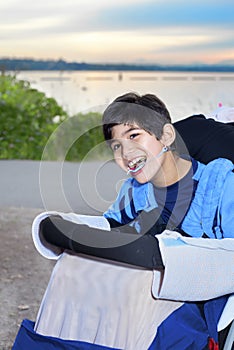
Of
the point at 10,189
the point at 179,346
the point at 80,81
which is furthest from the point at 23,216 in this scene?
the point at 80,81

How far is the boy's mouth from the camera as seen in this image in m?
1.83

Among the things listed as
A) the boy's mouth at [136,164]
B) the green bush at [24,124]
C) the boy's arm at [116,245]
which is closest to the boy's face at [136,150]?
the boy's mouth at [136,164]

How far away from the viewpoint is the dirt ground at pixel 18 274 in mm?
3231

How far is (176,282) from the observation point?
169 cm

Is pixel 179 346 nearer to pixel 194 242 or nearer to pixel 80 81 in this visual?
pixel 194 242

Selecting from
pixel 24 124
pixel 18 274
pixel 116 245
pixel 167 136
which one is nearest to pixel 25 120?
pixel 24 124

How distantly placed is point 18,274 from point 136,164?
2.21 metres

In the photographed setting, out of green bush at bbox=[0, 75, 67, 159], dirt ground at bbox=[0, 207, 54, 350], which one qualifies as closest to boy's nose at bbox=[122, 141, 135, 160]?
dirt ground at bbox=[0, 207, 54, 350]

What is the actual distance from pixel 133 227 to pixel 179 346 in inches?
17.4

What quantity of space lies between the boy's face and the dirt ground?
4.53 feet

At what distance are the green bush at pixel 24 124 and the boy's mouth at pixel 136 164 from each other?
552 cm

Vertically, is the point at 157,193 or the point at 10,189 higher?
the point at 157,193

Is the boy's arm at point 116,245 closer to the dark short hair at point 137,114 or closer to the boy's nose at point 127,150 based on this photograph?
the boy's nose at point 127,150

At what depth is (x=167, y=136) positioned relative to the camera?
1977mm
